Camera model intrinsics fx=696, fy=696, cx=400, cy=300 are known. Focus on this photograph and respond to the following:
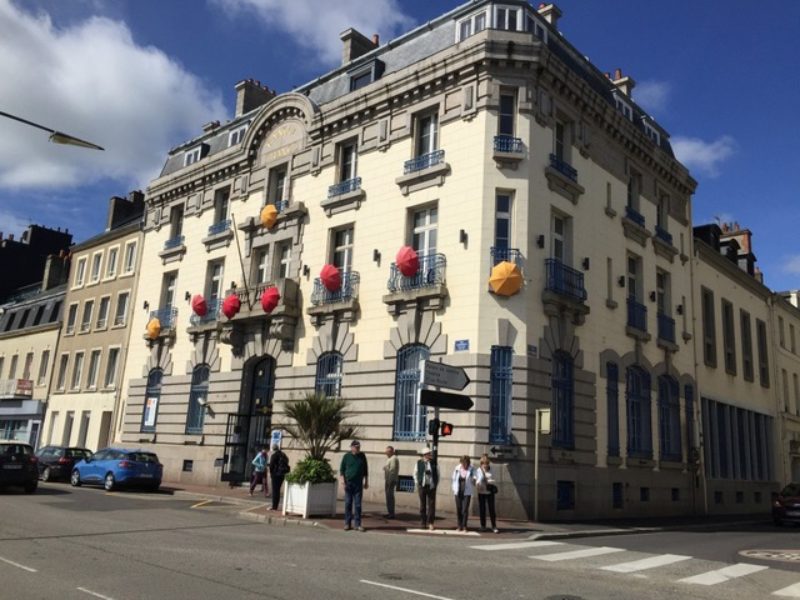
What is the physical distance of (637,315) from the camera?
24.5m

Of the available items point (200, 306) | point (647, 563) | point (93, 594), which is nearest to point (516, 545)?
point (647, 563)

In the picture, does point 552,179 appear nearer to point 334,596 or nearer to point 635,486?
point 635,486

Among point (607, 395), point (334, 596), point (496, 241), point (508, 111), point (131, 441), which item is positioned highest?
point (508, 111)

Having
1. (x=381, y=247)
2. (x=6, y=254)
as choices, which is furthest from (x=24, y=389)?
(x=381, y=247)

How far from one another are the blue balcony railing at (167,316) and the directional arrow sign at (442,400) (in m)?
17.9

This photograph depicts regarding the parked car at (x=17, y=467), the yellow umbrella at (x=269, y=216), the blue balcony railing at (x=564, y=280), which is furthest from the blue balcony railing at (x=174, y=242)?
the blue balcony railing at (x=564, y=280)

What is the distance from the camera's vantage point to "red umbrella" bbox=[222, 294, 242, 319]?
85.7 feet

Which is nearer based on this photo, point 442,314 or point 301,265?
point 442,314

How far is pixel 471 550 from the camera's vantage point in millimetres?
12273

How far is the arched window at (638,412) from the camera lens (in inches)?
926

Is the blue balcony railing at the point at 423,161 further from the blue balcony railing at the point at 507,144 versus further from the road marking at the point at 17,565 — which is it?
the road marking at the point at 17,565

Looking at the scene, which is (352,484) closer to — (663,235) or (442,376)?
(442,376)

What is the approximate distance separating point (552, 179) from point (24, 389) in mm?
32959

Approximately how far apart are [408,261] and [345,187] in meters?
5.00
